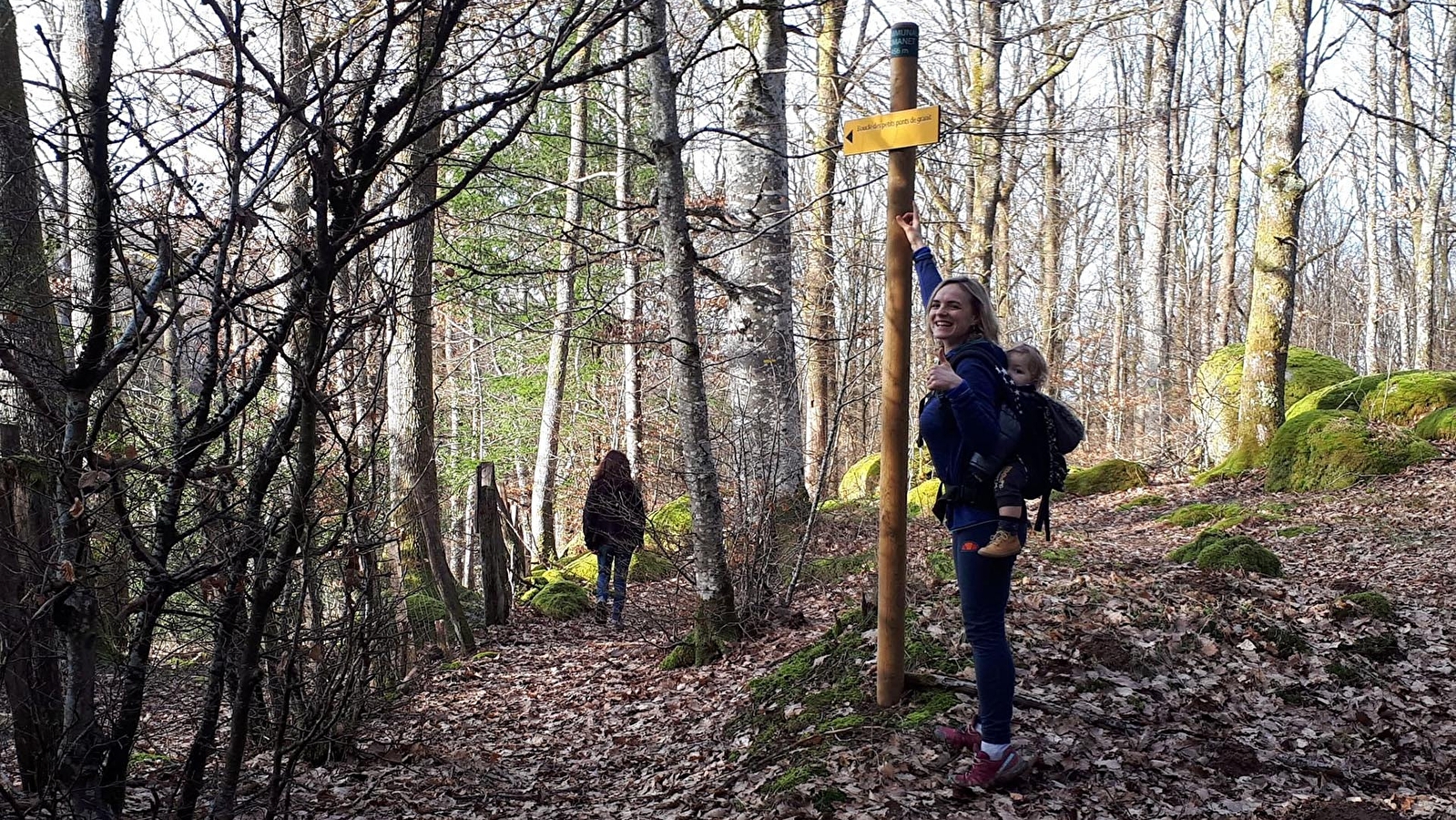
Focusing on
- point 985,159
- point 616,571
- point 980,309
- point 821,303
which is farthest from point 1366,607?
point 821,303

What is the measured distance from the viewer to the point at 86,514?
3.33m

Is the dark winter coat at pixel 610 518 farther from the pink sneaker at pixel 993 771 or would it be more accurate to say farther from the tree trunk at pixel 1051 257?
the tree trunk at pixel 1051 257

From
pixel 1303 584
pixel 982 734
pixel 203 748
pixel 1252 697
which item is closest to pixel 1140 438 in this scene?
pixel 1303 584

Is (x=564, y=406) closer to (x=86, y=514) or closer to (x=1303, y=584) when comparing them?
(x=1303, y=584)

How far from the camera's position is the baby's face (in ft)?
13.2

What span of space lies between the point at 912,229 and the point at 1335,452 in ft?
29.6

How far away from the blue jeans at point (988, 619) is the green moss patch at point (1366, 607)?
11.1 ft

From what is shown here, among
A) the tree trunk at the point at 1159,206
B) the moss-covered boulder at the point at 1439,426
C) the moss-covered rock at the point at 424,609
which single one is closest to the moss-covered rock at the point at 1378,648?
the moss-covered rock at the point at 424,609

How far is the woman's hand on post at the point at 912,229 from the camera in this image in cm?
435

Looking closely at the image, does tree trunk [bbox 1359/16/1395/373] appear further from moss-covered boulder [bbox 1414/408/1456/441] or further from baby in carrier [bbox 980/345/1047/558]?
baby in carrier [bbox 980/345/1047/558]

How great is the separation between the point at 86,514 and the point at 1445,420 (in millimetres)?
13534

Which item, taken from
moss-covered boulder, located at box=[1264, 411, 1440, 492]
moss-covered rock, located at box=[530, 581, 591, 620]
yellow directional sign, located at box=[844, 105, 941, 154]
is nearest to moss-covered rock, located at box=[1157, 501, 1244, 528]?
moss-covered boulder, located at box=[1264, 411, 1440, 492]

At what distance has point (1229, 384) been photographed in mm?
13766

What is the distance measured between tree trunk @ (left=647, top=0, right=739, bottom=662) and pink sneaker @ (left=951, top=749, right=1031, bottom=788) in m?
3.35
